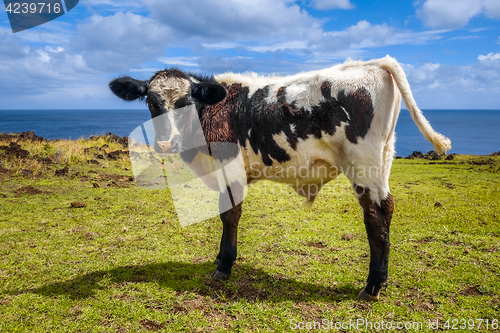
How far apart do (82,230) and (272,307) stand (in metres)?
4.79

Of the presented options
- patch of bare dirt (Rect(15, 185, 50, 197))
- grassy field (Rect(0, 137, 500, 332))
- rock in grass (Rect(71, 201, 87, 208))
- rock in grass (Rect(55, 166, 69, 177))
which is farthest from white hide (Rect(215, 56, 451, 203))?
rock in grass (Rect(55, 166, 69, 177))

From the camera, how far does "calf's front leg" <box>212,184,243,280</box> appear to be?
16.1ft

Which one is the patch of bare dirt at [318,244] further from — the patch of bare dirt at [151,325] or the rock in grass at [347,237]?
the patch of bare dirt at [151,325]

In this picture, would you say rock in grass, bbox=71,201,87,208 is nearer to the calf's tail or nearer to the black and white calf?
the black and white calf

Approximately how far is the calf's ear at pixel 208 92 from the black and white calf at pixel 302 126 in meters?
0.01

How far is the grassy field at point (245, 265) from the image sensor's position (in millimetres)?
3943

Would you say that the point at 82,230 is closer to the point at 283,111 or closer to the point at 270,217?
the point at 270,217

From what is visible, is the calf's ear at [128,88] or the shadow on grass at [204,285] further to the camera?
the calf's ear at [128,88]

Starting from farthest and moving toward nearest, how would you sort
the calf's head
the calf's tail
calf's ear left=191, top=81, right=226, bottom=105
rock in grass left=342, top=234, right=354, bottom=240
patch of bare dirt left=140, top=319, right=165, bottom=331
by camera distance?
rock in grass left=342, top=234, right=354, bottom=240, calf's ear left=191, top=81, right=226, bottom=105, the calf's head, the calf's tail, patch of bare dirt left=140, top=319, right=165, bottom=331

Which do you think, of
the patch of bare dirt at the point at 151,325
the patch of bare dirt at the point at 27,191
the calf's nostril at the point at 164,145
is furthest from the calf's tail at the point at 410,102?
the patch of bare dirt at the point at 27,191

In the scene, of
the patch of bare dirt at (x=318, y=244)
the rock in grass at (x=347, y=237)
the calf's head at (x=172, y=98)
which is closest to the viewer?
the calf's head at (x=172, y=98)

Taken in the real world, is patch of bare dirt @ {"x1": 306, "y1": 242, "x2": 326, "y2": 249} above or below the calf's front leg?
below

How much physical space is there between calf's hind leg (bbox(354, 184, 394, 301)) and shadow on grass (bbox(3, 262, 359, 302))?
288mm

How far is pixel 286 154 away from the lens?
178 inches
